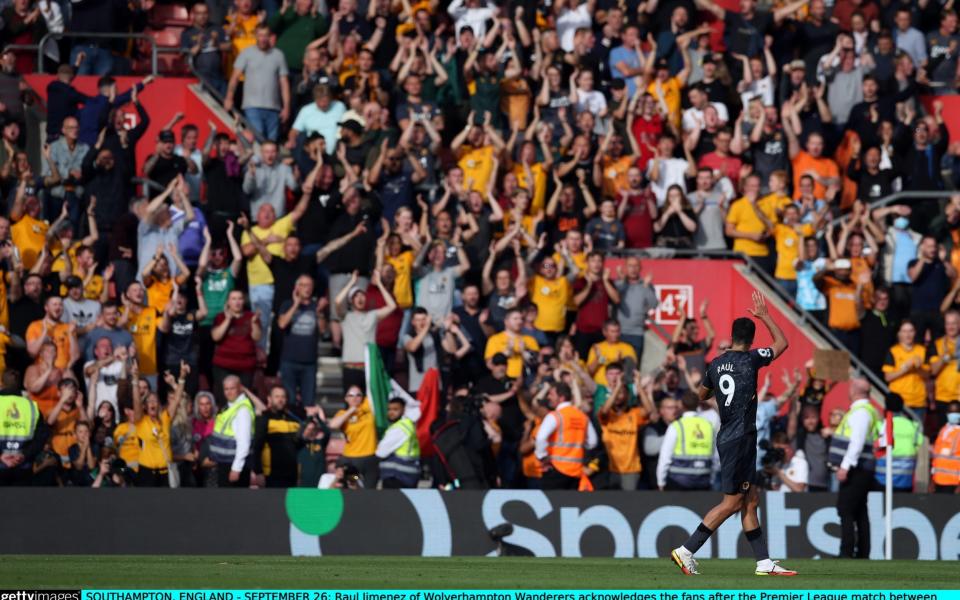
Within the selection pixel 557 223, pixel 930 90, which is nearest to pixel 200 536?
pixel 557 223

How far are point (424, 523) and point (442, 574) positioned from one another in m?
5.88

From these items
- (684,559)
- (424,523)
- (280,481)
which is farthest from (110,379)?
(684,559)

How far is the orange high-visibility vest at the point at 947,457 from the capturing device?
69.7 ft

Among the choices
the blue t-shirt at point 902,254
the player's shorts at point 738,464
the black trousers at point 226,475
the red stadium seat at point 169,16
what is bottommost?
the black trousers at point 226,475

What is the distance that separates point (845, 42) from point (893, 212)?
3000 millimetres

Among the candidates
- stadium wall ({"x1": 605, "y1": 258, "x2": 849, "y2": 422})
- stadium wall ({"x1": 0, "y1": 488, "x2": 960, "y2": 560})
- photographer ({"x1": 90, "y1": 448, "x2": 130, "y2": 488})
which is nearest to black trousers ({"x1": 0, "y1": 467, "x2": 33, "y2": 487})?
stadium wall ({"x1": 0, "y1": 488, "x2": 960, "y2": 560})

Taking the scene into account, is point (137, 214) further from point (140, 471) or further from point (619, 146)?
point (619, 146)

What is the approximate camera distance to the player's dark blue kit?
14531 mm

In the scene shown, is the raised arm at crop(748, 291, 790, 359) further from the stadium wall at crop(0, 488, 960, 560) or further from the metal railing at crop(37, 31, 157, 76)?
the metal railing at crop(37, 31, 157, 76)

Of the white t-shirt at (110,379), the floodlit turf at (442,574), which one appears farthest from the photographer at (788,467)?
the white t-shirt at (110,379)

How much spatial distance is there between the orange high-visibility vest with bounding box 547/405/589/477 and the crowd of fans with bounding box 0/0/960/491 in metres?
0.23

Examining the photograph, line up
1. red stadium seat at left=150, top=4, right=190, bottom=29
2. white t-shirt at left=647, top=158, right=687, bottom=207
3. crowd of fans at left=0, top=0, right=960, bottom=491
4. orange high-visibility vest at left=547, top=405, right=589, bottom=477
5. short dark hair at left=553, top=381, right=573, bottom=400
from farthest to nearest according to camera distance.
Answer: red stadium seat at left=150, top=4, right=190, bottom=29, white t-shirt at left=647, top=158, right=687, bottom=207, crowd of fans at left=0, top=0, right=960, bottom=491, short dark hair at left=553, top=381, right=573, bottom=400, orange high-visibility vest at left=547, top=405, right=589, bottom=477

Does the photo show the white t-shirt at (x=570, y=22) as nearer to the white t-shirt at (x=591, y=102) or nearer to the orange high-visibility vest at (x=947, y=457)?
the white t-shirt at (x=591, y=102)

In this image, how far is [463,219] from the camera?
2423 centimetres
